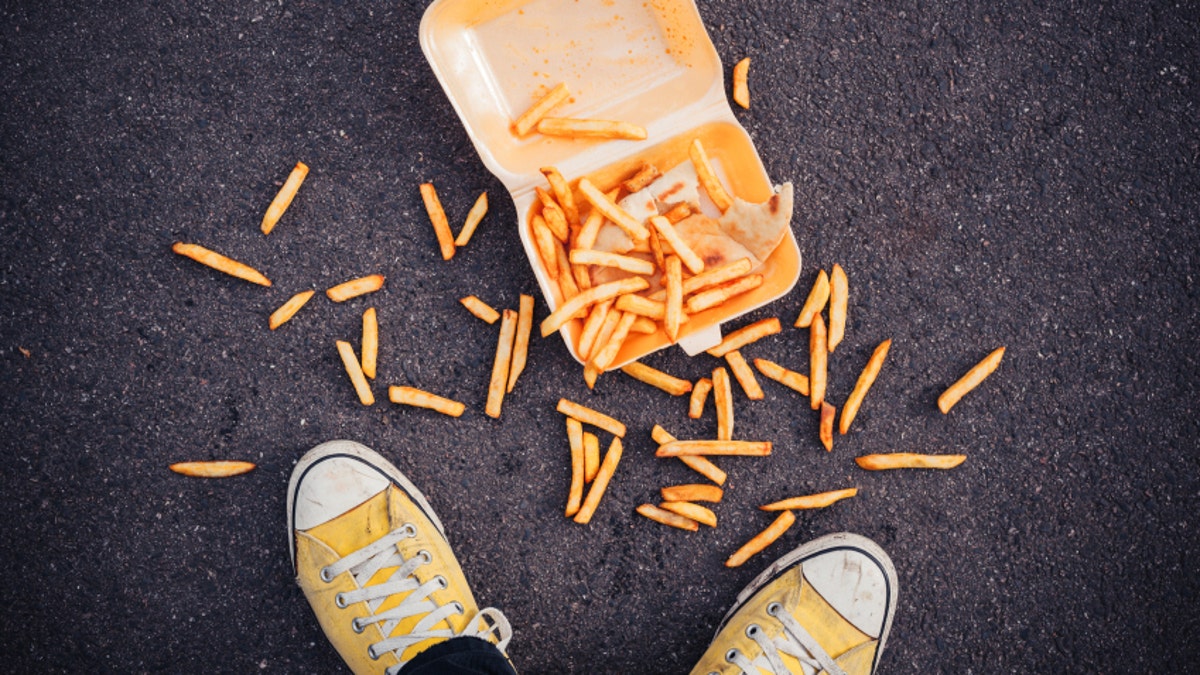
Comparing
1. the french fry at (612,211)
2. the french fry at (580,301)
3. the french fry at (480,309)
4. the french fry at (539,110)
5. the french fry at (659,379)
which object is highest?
the french fry at (539,110)

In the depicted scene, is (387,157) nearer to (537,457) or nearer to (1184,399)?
(537,457)

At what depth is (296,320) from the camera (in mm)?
3051

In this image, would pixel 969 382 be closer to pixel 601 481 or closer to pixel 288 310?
pixel 601 481

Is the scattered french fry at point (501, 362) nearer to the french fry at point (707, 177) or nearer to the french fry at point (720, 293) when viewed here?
the french fry at point (720, 293)

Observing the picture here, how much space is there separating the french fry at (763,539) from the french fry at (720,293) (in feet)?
3.35

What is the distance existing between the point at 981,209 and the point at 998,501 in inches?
51.2

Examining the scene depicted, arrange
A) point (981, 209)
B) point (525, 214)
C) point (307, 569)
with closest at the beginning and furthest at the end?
point (525, 214)
point (307, 569)
point (981, 209)

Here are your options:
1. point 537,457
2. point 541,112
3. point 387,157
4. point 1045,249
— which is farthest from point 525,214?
point 1045,249

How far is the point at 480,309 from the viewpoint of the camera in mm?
3006

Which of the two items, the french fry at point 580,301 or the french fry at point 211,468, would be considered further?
the french fry at point 211,468

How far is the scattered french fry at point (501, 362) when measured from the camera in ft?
9.71

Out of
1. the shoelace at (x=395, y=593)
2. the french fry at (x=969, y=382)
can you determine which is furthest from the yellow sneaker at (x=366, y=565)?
the french fry at (x=969, y=382)

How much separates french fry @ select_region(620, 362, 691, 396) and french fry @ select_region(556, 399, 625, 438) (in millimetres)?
221

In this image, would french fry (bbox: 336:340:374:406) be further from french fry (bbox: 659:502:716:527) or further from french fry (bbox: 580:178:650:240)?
french fry (bbox: 659:502:716:527)
